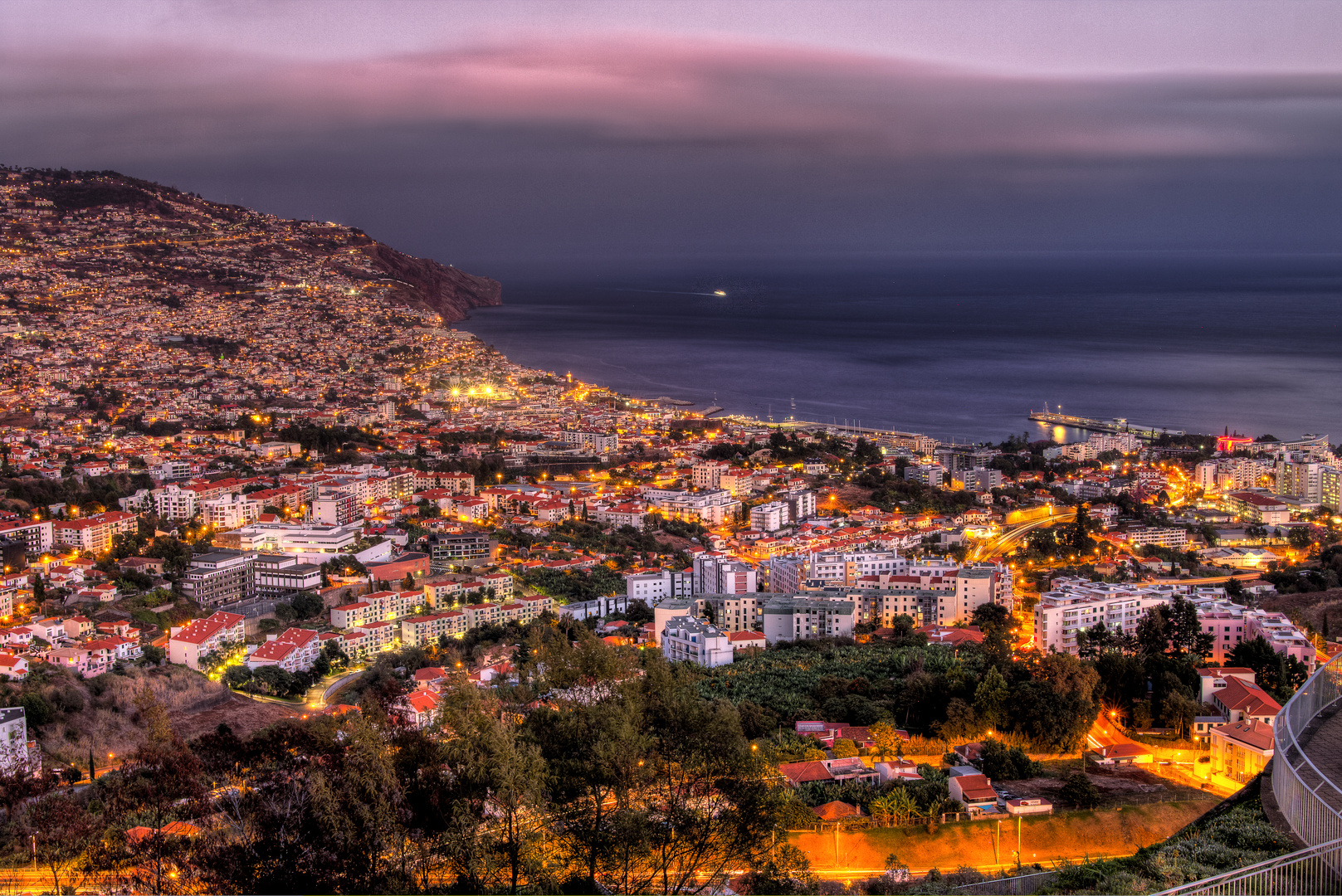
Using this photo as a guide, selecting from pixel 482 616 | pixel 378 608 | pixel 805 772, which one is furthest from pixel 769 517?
pixel 805 772

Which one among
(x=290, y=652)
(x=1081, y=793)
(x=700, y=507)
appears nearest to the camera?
(x=1081, y=793)

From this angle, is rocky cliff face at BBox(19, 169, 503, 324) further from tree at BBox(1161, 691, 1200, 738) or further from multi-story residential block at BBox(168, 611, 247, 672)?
tree at BBox(1161, 691, 1200, 738)

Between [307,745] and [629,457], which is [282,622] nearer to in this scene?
[307,745]

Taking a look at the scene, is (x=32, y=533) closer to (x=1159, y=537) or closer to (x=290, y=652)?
(x=290, y=652)

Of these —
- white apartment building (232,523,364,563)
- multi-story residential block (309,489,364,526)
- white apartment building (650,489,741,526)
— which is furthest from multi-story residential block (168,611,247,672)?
white apartment building (650,489,741,526)

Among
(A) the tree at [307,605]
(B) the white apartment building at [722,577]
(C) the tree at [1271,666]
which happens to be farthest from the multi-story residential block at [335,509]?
(C) the tree at [1271,666]

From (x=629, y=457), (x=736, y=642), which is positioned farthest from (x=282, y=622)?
(x=629, y=457)

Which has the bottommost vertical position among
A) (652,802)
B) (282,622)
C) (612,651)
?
(282,622)
